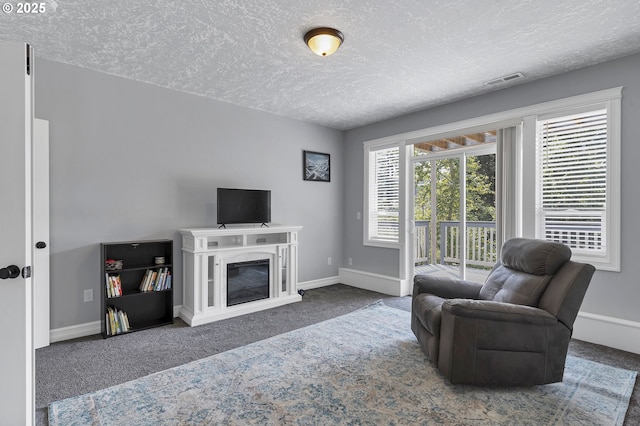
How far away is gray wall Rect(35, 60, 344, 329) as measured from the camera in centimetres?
317

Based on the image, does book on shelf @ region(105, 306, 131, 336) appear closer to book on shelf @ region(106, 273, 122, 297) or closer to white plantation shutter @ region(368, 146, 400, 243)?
book on shelf @ region(106, 273, 122, 297)

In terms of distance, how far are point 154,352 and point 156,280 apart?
87 cm

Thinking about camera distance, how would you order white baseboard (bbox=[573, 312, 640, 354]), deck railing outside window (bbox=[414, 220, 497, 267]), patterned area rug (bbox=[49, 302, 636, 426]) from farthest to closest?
1. deck railing outside window (bbox=[414, 220, 497, 267])
2. white baseboard (bbox=[573, 312, 640, 354])
3. patterned area rug (bbox=[49, 302, 636, 426])

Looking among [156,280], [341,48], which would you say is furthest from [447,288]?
[156,280]

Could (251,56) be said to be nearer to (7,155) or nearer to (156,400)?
(7,155)

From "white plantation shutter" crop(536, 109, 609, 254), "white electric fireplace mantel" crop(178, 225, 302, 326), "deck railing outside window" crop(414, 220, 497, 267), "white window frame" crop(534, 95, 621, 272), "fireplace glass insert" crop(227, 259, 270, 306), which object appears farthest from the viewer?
"deck railing outside window" crop(414, 220, 497, 267)

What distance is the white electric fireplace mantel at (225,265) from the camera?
142 inches

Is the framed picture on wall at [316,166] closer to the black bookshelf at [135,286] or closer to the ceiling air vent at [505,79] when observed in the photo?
the black bookshelf at [135,286]

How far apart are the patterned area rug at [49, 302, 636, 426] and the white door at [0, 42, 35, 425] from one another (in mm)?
526

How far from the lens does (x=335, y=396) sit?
2.17 meters

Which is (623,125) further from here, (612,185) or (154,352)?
(154,352)

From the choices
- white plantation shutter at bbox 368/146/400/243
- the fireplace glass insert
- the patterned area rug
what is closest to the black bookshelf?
the fireplace glass insert

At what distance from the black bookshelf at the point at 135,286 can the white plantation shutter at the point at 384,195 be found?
3101 mm

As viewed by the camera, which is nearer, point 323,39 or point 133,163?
point 323,39
